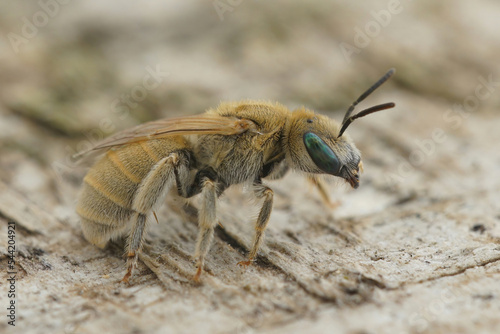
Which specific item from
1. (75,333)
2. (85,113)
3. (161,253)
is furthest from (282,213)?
Result: (85,113)

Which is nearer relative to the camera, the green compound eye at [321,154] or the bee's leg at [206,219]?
the bee's leg at [206,219]

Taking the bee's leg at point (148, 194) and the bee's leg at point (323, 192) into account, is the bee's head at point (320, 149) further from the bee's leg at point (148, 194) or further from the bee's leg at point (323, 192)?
the bee's leg at point (148, 194)

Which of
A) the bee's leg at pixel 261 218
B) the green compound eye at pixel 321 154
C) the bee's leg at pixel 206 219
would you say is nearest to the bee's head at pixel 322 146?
the green compound eye at pixel 321 154

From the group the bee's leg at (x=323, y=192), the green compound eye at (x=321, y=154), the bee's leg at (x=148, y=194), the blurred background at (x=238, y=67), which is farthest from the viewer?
the blurred background at (x=238, y=67)

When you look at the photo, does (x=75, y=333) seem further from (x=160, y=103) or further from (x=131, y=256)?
(x=160, y=103)

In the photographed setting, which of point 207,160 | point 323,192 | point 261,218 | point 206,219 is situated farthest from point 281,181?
point 206,219

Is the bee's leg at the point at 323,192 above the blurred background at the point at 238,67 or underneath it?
underneath

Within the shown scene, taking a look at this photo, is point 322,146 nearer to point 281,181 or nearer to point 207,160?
point 207,160

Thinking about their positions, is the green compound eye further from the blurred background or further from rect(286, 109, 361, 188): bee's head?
the blurred background

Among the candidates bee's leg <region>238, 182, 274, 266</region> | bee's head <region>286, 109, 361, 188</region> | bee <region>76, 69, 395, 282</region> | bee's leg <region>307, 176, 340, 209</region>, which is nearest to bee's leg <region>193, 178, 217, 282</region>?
bee <region>76, 69, 395, 282</region>
